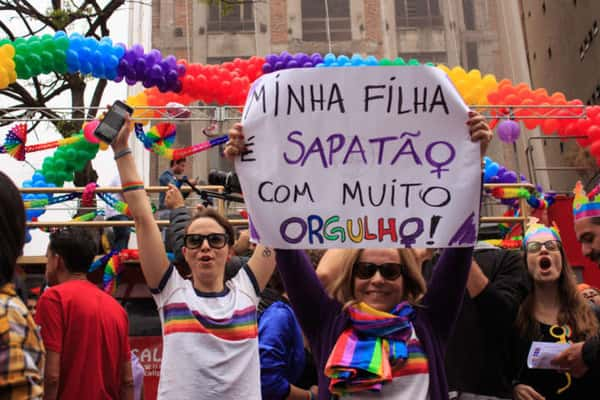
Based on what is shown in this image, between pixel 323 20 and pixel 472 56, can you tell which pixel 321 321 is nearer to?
pixel 472 56

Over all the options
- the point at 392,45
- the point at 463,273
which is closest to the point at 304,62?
the point at 392,45

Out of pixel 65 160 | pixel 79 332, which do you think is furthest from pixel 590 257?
pixel 65 160

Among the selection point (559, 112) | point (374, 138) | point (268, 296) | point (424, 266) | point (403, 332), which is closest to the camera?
point (403, 332)

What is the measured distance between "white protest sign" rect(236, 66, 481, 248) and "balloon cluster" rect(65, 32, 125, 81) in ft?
21.2

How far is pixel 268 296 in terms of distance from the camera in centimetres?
382

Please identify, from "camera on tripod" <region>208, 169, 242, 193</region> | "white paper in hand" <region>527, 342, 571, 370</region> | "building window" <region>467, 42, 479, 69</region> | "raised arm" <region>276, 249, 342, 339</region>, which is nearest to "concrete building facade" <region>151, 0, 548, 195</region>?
"building window" <region>467, 42, 479, 69</region>

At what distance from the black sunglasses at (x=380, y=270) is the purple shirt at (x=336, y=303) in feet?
0.47

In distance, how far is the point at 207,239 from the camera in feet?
11.4

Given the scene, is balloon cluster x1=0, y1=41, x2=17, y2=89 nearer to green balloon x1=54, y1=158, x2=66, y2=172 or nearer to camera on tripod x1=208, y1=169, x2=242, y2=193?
green balloon x1=54, y1=158, x2=66, y2=172

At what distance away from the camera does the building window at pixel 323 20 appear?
1453 cm

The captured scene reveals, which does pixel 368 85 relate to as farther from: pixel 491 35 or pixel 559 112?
pixel 491 35

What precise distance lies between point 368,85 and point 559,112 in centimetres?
704

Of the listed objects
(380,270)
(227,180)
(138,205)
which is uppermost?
(227,180)

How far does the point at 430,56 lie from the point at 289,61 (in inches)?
221
